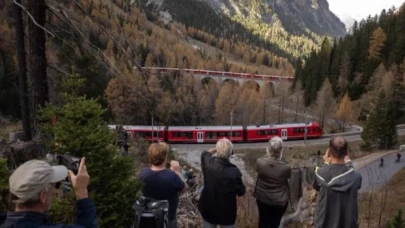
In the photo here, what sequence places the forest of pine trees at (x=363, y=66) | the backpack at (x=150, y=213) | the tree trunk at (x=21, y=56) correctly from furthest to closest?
the forest of pine trees at (x=363, y=66) → the tree trunk at (x=21, y=56) → the backpack at (x=150, y=213)

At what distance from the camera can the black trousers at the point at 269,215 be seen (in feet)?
13.0

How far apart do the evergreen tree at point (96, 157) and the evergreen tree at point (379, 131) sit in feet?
123

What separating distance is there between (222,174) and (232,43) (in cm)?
15567

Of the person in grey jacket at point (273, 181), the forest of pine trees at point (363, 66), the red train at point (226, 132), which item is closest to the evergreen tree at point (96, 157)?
the person in grey jacket at point (273, 181)

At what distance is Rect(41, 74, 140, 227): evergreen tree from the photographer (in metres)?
2.92

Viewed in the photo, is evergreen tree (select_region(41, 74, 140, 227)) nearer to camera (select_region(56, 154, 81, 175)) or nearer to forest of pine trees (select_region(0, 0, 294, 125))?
camera (select_region(56, 154, 81, 175))

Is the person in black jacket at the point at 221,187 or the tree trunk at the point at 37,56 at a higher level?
the tree trunk at the point at 37,56

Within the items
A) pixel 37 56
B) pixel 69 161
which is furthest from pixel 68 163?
pixel 37 56

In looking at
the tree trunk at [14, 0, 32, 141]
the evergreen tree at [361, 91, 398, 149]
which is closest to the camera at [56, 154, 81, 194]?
the tree trunk at [14, 0, 32, 141]

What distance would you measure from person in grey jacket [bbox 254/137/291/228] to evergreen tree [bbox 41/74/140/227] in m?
1.38

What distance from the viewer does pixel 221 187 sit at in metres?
3.55

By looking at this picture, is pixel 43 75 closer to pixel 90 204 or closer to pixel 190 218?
pixel 90 204

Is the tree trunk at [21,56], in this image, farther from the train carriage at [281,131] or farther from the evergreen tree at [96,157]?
the train carriage at [281,131]

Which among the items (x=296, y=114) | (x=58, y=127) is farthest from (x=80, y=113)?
(x=296, y=114)
